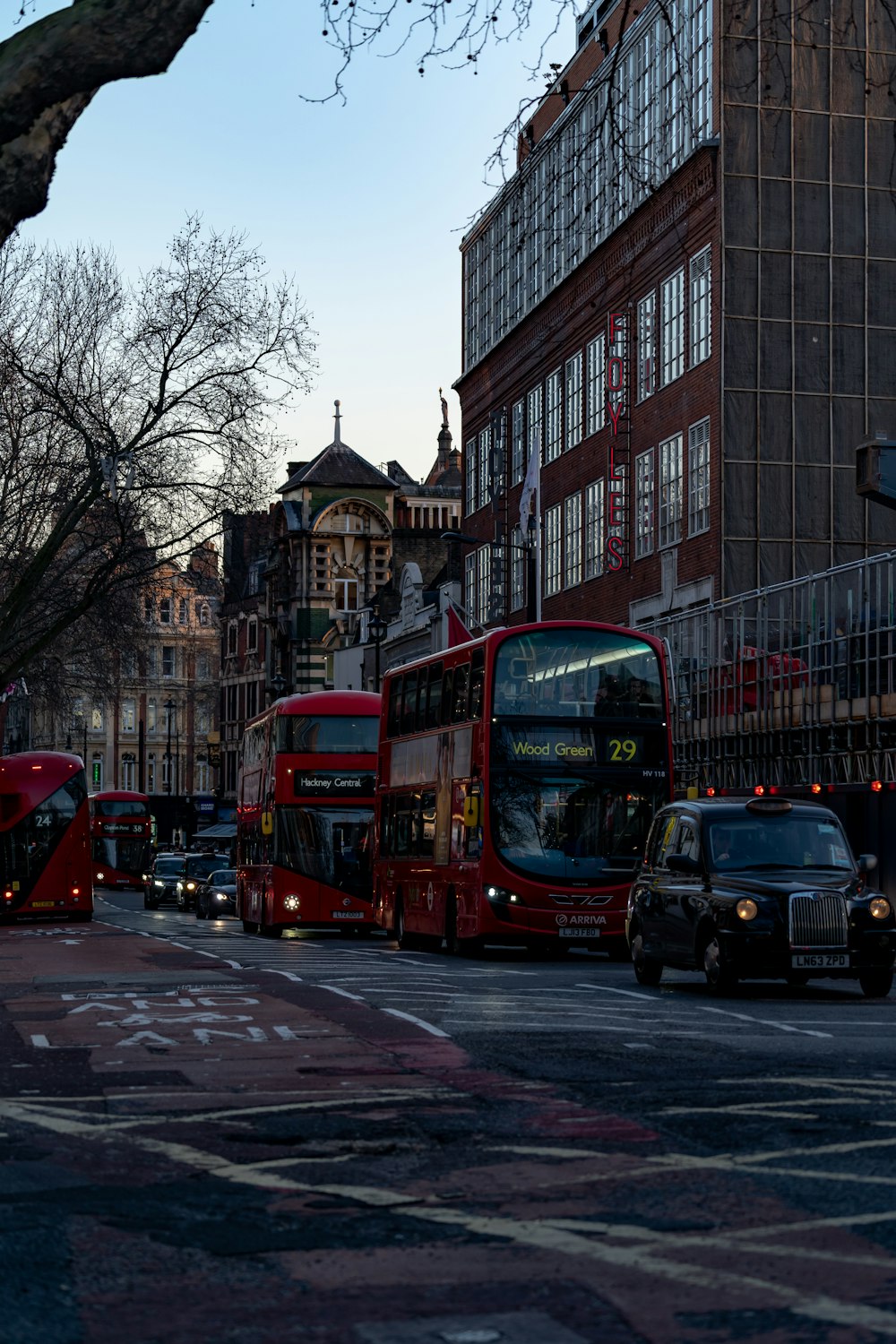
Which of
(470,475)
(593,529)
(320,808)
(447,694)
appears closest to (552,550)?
(593,529)

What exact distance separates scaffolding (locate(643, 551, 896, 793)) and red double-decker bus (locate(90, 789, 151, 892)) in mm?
50218

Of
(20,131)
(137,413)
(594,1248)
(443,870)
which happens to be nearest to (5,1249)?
(594,1248)

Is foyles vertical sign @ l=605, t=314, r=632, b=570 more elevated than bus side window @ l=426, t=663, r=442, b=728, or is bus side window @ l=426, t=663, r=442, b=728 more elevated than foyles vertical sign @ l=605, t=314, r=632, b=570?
foyles vertical sign @ l=605, t=314, r=632, b=570

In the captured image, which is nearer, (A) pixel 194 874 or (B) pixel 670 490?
(B) pixel 670 490

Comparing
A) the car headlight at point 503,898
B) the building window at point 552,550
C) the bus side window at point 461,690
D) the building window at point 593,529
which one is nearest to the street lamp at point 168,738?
the building window at point 552,550

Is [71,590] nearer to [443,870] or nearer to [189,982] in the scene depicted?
[443,870]

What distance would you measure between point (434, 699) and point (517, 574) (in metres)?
37.1

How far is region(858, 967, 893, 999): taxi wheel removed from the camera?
18453 millimetres

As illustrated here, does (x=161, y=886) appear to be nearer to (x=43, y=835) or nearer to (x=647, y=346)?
(x=43, y=835)

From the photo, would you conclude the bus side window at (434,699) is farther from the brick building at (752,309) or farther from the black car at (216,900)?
the black car at (216,900)

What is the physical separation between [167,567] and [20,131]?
34160mm

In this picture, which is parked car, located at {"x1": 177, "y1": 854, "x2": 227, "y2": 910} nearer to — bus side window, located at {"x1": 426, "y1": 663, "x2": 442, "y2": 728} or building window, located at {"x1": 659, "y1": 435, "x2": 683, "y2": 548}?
building window, located at {"x1": 659, "y1": 435, "x2": 683, "y2": 548}

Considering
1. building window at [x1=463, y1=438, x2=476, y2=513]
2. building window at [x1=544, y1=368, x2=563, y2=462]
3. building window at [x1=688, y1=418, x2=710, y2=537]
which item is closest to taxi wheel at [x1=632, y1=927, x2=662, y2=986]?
building window at [x1=688, y1=418, x2=710, y2=537]

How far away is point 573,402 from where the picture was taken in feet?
198
